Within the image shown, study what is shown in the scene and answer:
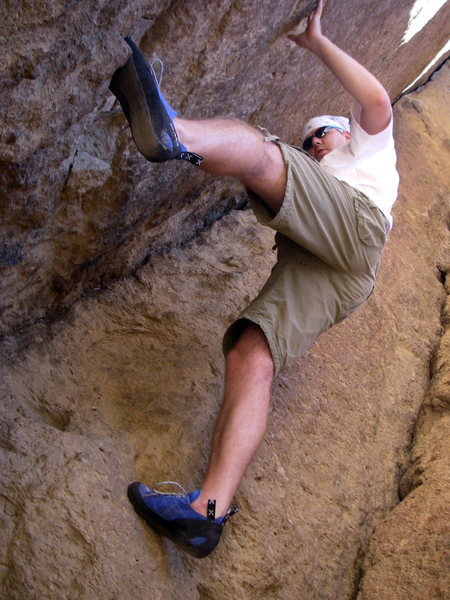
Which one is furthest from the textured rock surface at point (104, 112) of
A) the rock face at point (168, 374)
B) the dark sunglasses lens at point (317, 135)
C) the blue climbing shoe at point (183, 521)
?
the blue climbing shoe at point (183, 521)

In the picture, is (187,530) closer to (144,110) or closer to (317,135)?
(144,110)

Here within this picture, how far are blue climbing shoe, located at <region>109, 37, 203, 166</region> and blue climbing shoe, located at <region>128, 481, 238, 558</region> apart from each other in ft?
3.07

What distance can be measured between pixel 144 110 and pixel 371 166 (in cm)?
97

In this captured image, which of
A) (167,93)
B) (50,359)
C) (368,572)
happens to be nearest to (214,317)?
(50,359)

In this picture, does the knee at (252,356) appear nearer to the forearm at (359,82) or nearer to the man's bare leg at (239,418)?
the man's bare leg at (239,418)

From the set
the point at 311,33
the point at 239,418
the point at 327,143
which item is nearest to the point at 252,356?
the point at 239,418

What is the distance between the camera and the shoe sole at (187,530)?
1662 mm

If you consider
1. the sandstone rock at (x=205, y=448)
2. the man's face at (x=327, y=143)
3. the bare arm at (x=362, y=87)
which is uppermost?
the bare arm at (x=362, y=87)

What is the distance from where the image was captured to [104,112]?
6.26ft

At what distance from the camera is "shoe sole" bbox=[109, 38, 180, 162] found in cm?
156

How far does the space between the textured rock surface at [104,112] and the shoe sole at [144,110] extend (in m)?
0.05

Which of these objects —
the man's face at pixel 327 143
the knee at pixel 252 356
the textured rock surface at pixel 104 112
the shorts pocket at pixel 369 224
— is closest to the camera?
the textured rock surface at pixel 104 112

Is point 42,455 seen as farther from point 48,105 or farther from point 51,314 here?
point 48,105

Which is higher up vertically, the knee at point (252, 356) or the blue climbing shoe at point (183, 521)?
the knee at point (252, 356)
